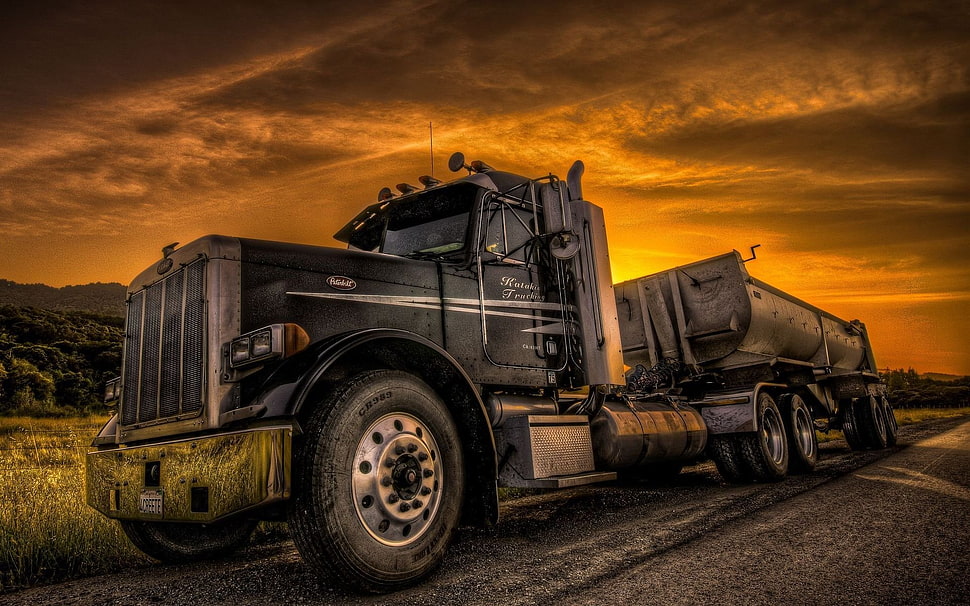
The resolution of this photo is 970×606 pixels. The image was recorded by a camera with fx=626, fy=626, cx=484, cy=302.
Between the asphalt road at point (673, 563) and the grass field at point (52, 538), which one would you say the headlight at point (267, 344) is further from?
the grass field at point (52, 538)

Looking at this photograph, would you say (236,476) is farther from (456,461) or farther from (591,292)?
(591,292)

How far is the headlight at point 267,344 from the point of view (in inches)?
135

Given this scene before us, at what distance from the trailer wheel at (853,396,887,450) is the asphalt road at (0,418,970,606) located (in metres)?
7.14

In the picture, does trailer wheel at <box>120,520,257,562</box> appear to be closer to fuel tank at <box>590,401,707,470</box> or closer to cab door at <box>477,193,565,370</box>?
cab door at <box>477,193,565,370</box>

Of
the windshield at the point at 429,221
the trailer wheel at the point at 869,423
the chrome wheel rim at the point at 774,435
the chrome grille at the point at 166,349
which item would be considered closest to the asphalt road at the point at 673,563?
the chrome grille at the point at 166,349

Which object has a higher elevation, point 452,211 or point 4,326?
point 4,326

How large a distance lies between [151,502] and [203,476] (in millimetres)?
549

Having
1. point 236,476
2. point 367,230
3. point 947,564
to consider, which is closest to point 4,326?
point 367,230

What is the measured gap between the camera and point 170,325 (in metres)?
4.04

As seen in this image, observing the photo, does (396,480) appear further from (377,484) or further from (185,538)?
(185,538)

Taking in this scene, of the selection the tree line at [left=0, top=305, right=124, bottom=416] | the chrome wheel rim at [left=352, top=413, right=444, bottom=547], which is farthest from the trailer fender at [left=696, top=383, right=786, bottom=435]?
the tree line at [left=0, top=305, right=124, bottom=416]

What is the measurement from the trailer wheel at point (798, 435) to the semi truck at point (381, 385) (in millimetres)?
1946

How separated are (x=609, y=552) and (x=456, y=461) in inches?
45.6

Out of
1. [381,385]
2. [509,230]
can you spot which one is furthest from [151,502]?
[509,230]
